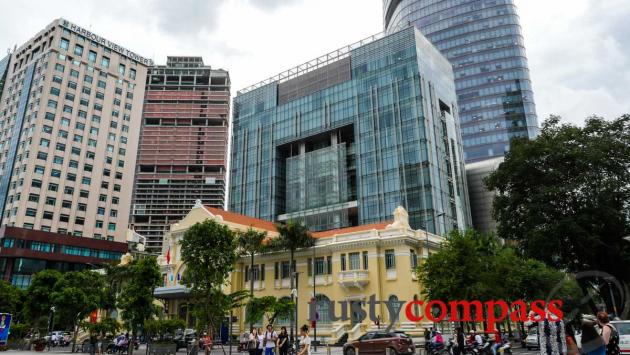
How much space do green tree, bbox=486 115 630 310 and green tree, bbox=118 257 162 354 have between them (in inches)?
1161

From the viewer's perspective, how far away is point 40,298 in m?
47.4

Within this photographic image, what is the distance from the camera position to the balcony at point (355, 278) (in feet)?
150

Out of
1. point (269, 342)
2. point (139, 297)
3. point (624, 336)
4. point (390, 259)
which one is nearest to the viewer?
point (624, 336)

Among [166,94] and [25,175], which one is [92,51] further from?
[166,94]

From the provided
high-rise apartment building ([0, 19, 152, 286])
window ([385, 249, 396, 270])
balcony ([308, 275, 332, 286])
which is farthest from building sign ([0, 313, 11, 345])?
high-rise apartment building ([0, 19, 152, 286])

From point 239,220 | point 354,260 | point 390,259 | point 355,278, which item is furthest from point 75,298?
point 390,259

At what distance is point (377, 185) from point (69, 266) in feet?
191

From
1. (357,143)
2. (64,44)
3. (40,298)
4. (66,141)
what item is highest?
(64,44)

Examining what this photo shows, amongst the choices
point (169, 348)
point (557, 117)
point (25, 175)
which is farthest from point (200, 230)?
point (25, 175)

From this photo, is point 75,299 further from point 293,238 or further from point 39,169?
point 39,169

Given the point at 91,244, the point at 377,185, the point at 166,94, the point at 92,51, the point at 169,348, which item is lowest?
the point at 169,348

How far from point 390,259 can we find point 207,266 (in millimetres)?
19486

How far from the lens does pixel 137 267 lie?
32.7 metres

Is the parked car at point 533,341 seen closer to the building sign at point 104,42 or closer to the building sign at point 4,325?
Result: the building sign at point 4,325
